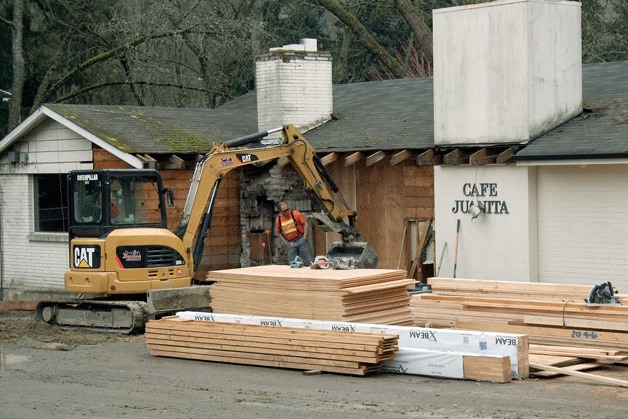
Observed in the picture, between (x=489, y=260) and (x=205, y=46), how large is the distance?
1843cm

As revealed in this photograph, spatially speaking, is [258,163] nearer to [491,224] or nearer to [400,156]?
[400,156]

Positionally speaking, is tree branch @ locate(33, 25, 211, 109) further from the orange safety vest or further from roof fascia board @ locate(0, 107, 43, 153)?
the orange safety vest

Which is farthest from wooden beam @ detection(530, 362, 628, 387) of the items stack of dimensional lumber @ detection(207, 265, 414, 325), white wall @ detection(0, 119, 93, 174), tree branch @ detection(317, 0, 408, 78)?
tree branch @ detection(317, 0, 408, 78)

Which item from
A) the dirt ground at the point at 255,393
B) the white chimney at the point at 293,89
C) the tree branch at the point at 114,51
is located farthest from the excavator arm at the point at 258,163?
the tree branch at the point at 114,51

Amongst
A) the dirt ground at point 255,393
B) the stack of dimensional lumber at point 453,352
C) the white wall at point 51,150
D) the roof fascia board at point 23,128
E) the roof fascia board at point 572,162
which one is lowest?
the dirt ground at point 255,393

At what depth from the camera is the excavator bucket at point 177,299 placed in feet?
62.8

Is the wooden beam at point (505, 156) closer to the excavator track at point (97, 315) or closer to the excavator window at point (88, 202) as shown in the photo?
the excavator track at point (97, 315)

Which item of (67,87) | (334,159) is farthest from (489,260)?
(67,87)

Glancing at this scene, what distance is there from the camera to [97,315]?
19.7 meters

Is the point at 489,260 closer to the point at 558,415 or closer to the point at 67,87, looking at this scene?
the point at 558,415

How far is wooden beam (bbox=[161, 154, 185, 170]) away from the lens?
23.8 metres

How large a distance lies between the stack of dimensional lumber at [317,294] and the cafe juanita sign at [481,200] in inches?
191

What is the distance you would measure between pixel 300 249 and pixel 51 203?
20.5 ft

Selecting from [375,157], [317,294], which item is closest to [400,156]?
[375,157]
